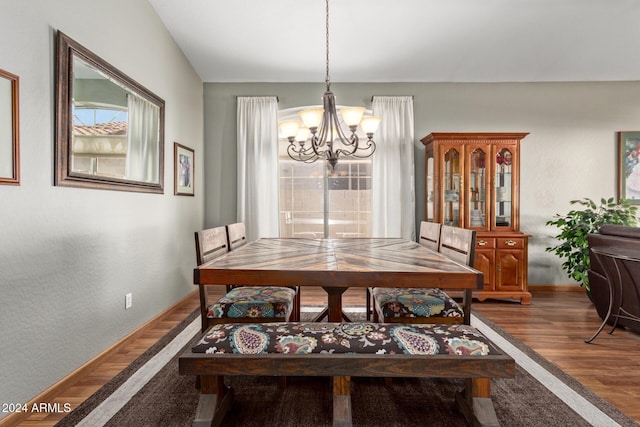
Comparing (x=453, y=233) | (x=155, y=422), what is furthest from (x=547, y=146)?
(x=155, y=422)

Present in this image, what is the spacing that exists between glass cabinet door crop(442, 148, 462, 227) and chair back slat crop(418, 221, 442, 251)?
3.20 feet

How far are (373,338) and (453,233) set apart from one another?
108 cm

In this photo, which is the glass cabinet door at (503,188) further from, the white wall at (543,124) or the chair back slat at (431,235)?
the chair back slat at (431,235)

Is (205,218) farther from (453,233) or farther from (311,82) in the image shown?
(453,233)

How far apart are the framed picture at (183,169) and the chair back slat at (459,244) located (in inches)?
99.4

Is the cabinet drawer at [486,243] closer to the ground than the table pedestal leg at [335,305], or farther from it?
farther from it

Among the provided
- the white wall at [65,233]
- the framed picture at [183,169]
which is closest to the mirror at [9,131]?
the white wall at [65,233]

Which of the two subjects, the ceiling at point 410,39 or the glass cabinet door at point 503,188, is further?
the glass cabinet door at point 503,188

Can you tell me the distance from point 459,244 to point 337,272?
981mm

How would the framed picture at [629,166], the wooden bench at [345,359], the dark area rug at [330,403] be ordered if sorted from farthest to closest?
the framed picture at [629,166], the dark area rug at [330,403], the wooden bench at [345,359]

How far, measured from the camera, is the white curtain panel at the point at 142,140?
8.19 ft

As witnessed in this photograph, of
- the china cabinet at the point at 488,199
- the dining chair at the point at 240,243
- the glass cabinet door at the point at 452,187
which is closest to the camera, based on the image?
the dining chair at the point at 240,243

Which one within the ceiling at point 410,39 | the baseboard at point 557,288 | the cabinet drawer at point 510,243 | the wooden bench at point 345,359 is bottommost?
the baseboard at point 557,288

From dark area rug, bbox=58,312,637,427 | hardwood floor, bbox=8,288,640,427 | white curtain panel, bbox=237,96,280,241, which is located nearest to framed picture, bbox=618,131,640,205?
hardwood floor, bbox=8,288,640,427
